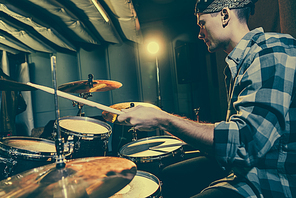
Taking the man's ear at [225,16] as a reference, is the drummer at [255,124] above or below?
below

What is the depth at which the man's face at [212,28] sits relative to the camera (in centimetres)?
95

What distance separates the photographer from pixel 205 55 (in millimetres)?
4461

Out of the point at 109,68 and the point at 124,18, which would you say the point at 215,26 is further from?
the point at 109,68

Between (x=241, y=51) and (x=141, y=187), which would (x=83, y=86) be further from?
(x=241, y=51)

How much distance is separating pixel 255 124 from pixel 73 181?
69 cm

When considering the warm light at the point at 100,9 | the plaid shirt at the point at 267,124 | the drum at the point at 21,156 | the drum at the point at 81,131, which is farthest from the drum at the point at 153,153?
the warm light at the point at 100,9

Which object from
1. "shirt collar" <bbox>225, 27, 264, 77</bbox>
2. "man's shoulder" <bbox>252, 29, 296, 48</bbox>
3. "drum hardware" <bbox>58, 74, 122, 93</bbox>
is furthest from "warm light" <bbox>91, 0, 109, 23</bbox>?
"man's shoulder" <bbox>252, 29, 296, 48</bbox>

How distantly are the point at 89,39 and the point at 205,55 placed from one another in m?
2.76

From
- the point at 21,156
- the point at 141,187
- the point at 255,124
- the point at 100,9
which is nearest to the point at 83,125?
the point at 21,156

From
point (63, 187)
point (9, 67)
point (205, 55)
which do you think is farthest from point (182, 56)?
point (9, 67)

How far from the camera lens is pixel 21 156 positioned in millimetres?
1246

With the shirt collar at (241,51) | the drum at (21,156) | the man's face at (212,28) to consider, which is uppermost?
the man's face at (212,28)

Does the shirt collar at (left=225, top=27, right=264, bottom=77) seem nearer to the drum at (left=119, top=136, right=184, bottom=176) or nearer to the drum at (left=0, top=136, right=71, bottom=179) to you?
the drum at (left=119, top=136, right=184, bottom=176)

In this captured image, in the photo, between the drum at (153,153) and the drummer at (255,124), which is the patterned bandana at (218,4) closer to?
the drummer at (255,124)
